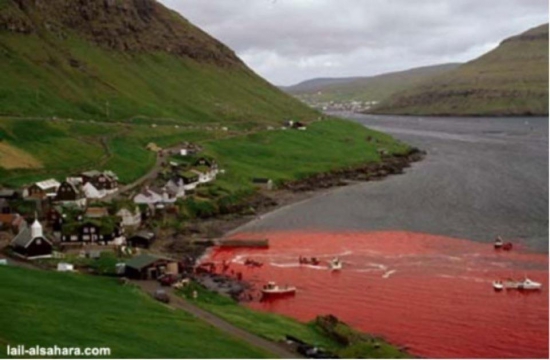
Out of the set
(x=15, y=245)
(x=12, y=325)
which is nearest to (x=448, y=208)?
(x=15, y=245)

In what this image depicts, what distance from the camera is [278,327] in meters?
61.1

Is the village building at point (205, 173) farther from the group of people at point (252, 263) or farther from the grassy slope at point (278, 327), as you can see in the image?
the grassy slope at point (278, 327)

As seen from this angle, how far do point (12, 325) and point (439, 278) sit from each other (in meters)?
49.3

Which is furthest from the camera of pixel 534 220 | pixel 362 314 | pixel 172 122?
pixel 172 122

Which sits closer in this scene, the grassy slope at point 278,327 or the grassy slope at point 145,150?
the grassy slope at point 278,327

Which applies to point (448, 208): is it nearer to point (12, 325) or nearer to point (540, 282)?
point (540, 282)

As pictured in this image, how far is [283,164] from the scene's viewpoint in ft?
547

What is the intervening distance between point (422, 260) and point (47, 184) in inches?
2128

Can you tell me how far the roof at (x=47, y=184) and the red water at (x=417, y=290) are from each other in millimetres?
28446

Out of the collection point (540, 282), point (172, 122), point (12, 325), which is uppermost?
point (172, 122)

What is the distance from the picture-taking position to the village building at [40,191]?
348 feet

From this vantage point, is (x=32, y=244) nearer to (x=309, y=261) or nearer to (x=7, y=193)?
(x=309, y=261)

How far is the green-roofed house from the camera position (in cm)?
7229

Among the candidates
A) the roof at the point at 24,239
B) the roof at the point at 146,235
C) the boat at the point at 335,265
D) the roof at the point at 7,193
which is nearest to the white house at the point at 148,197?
the roof at the point at 146,235
